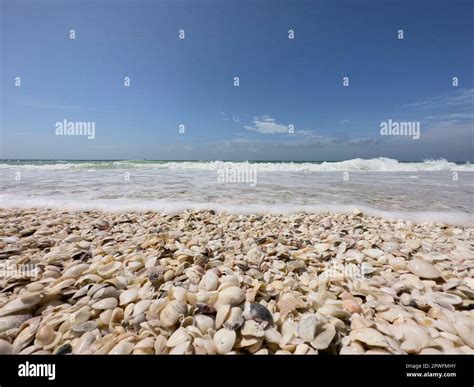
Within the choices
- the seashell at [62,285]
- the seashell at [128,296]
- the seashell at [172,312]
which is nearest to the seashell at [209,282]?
the seashell at [172,312]

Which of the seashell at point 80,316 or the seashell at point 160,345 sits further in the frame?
the seashell at point 80,316

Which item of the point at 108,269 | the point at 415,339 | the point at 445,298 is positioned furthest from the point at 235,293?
the point at 445,298

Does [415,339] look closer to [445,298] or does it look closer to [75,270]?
[445,298]

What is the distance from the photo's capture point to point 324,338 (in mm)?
1200

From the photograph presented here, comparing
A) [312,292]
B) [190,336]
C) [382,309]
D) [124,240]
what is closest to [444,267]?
[382,309]

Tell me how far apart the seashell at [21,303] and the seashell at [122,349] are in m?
0.78

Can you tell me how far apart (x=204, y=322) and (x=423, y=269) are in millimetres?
1990

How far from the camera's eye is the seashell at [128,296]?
5.06 ft

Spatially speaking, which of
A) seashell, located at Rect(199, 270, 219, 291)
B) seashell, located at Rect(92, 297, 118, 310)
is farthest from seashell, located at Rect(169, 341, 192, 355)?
seashell, located at Rect(92, 297, 118, 310)

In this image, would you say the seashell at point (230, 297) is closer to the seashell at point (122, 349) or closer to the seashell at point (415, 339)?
the seashell at point (122, 349)

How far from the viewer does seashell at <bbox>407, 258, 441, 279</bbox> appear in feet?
6.07
